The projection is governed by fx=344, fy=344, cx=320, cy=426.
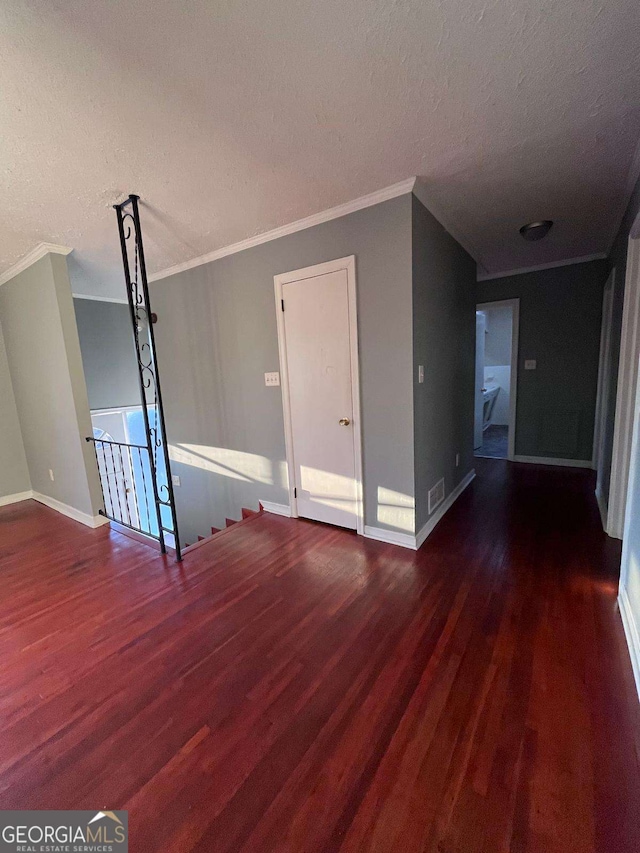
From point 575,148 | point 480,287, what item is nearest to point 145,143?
point 575,148

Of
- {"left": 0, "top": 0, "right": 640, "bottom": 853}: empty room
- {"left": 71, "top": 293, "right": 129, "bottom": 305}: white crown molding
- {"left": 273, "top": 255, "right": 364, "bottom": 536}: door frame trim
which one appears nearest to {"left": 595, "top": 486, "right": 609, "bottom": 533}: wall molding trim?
{"left": 0, "top": 0, "right": 640, "bottom": 853}: empty room

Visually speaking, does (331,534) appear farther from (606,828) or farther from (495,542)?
(606,828)

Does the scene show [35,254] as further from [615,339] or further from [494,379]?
[494,379]

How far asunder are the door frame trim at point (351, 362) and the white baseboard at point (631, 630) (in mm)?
1586

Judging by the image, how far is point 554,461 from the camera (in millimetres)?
4477

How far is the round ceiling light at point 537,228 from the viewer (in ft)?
9.32

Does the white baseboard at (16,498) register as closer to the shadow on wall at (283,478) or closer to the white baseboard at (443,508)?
the shadow on wall at (283,478)

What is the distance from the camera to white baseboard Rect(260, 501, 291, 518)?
3.27m

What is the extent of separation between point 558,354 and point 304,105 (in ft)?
13.6

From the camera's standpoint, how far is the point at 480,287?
188 inches

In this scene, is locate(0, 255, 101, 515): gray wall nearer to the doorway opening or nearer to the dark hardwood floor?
the dark hardwood floor

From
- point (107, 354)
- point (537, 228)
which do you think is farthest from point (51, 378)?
point (537, 228)

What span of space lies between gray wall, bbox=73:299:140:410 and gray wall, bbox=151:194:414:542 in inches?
55.7

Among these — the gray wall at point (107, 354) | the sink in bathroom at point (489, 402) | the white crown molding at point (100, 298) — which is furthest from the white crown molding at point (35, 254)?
the sink in bathroom at point (489, 402)
